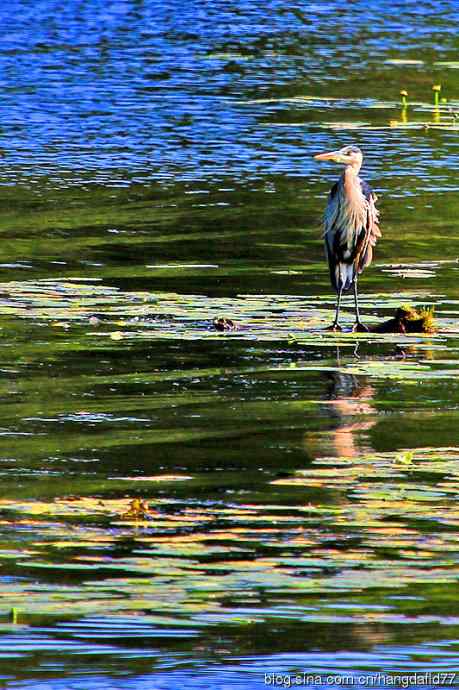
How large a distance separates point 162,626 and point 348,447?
3053mm

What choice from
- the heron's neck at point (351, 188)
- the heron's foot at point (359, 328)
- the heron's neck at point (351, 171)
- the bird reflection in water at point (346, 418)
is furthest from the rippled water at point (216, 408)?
the heron's neck at point (351, 171)

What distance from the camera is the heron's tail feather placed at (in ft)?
44.2

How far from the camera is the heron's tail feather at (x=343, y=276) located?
13.5m

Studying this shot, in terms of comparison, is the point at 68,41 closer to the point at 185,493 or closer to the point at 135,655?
the point at 185,493

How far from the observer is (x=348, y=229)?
44.7 ft

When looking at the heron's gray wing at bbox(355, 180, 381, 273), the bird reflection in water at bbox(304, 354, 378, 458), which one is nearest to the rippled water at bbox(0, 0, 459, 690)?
the bird reflection in water at bbox(304, 354, 378, 458)

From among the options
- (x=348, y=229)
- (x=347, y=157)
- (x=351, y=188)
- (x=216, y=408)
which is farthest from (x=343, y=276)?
(x=216, y=408)

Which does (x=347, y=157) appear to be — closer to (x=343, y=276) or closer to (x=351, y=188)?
(x=351, y=188)

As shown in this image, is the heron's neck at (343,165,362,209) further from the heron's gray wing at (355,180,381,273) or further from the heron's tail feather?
the heron's tail feather

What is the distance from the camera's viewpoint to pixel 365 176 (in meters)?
20.6

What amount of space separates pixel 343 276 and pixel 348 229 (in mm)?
370

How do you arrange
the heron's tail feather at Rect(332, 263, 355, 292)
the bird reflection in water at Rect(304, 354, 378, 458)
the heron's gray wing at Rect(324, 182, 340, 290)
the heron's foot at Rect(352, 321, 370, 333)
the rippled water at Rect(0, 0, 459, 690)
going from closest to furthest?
the rippled water at Rect(0, 0, 459, 690) → the bird reflection in water at Rect(304, 354, 378, 458) → the heron's foot at Rect(352, 321, 370, 333) → the heron's tail feather at Rect(332, 263, 355, 292) → the heron's gray wing at Rect(324, 182, 340, 290)

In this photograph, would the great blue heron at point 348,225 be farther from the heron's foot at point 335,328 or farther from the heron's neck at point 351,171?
the heron's foot at point 335,328

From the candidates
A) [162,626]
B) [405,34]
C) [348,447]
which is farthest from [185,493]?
[405,34]
